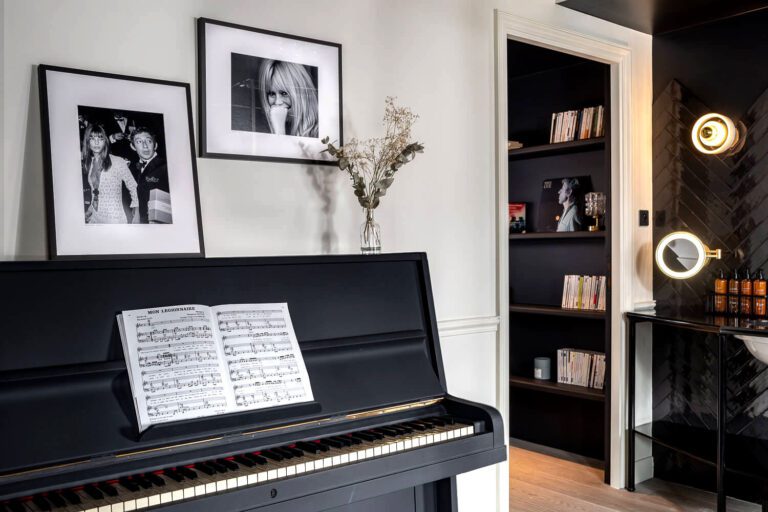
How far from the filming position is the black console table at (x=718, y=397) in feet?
10.8

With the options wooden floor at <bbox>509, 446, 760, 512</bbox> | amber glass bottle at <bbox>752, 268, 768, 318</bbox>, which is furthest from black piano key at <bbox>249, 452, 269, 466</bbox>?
amber glass bottle at <bbox>752, 268, 768, 318</bbox>

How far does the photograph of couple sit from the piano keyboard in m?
0.80

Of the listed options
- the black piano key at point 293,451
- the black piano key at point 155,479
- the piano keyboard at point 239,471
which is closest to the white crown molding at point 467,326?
the piano keyboard at point 239,471

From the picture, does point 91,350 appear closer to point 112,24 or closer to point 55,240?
point 55,240

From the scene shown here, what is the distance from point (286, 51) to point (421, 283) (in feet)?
3.09

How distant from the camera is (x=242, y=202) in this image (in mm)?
2443

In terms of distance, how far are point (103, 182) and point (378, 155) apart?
1060mm

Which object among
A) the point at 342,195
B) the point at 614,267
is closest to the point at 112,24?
the point at 342,195

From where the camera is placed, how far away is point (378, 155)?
2807mm

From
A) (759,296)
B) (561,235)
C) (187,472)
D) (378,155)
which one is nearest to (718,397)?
(759,296)

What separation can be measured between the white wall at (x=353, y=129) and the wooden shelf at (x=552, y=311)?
126 centimetres

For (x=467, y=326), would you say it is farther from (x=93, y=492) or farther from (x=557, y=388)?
(x=93, y=492)

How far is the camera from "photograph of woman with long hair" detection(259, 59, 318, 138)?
2.50m

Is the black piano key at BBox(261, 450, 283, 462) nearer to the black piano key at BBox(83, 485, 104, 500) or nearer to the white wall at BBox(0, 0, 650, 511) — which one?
the black piano key at BBox(83, 485, 104, 500)
